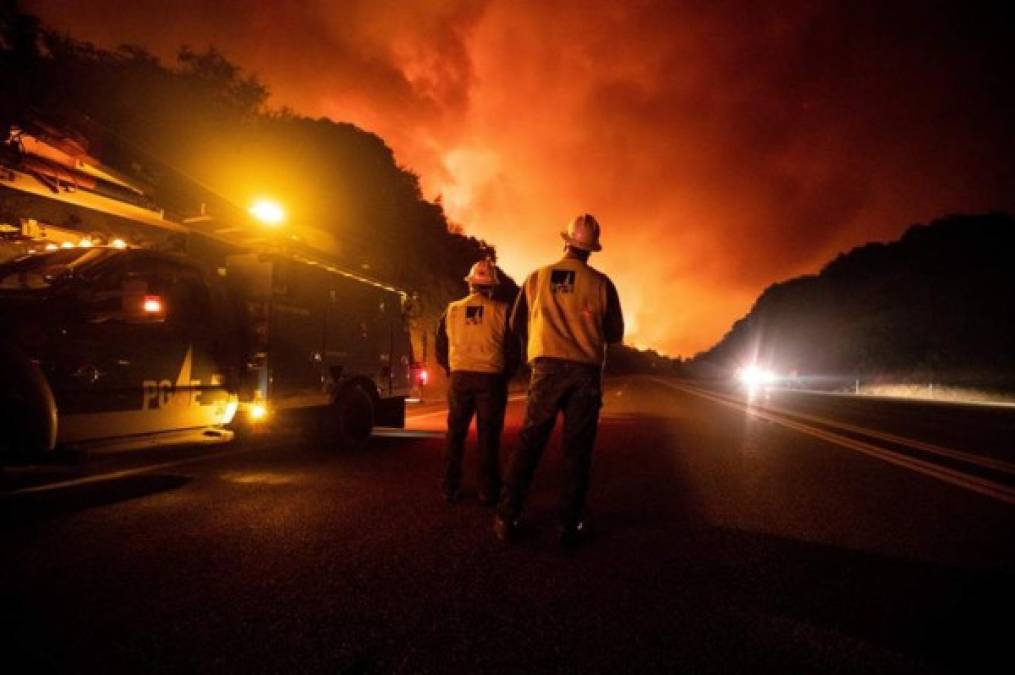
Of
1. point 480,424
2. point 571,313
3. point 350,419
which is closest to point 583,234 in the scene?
point 571,313

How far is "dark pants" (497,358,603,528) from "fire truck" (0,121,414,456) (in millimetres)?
3487

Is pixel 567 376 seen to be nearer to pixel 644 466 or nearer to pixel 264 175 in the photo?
pixel 644 466

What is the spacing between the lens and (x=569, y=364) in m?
3.67

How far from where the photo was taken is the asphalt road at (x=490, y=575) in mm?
2109

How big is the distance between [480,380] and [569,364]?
127cm

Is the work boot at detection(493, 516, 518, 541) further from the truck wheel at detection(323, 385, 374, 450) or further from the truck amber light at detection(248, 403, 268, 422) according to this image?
the truck wheel at detection(323, 385, 374, 450)

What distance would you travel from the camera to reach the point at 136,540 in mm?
3434

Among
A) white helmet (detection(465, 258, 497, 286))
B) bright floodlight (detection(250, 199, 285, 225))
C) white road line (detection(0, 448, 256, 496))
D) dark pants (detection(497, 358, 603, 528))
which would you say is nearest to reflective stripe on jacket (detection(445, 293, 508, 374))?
white helmet (detection(465, 258, 497, 286))

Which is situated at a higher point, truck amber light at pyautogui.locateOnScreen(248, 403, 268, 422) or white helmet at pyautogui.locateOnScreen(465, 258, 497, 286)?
white helmet at pyautogui.locateOnScreen(465, 258, 497, 286)

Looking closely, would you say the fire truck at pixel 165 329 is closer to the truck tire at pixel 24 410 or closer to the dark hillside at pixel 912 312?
the truck tire at pixel 24 410

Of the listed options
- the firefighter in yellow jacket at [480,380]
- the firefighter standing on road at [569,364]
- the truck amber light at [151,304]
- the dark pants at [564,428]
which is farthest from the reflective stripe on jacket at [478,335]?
the truck amber light at [151,304]

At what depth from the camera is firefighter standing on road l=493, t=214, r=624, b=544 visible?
3.54 m

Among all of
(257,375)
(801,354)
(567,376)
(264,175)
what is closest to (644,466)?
(567,376)

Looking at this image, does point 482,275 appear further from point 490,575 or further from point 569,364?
point 490,575
